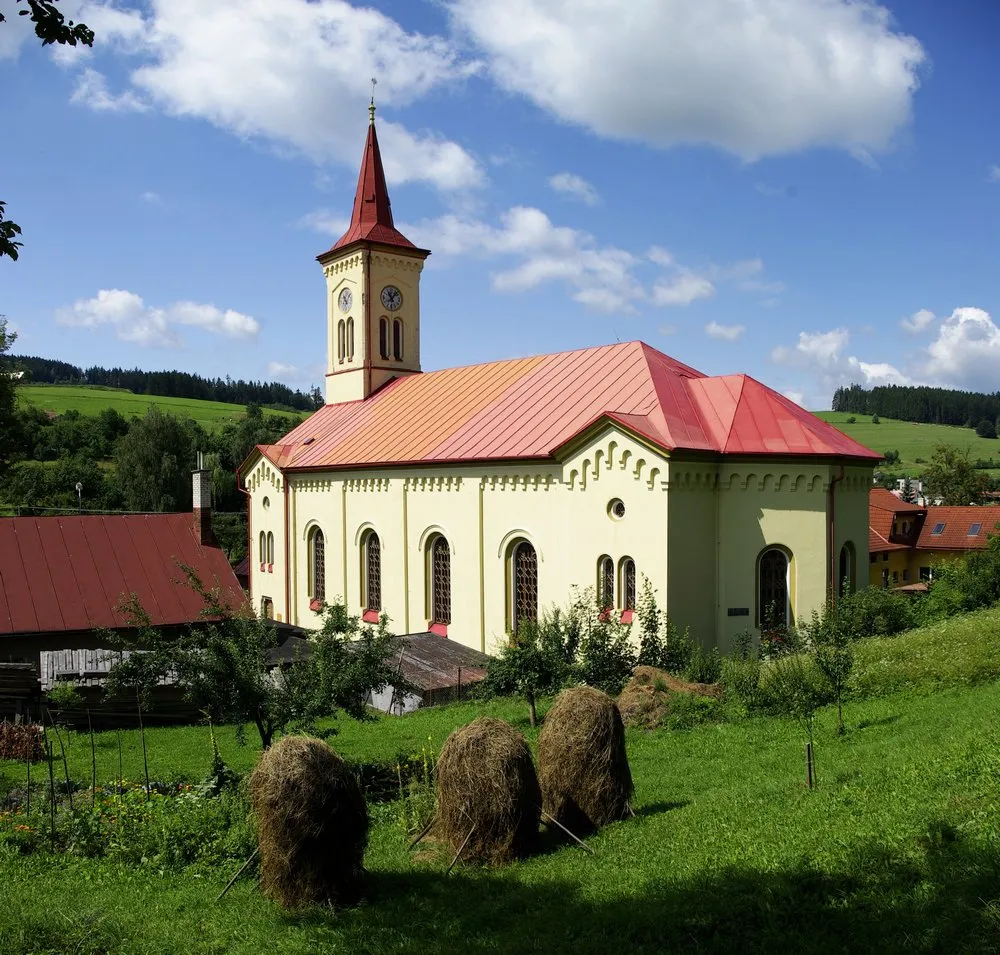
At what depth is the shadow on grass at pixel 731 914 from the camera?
22.8ft

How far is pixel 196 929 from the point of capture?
873 centimetres

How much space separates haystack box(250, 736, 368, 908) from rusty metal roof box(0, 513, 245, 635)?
16772mm

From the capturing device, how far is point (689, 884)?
8.45m

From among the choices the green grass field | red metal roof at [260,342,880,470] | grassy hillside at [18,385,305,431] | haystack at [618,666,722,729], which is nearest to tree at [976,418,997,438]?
grassy hillside at [18,385,305,431]

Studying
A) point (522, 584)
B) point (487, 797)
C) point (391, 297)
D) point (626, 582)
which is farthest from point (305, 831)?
point (391, 297)

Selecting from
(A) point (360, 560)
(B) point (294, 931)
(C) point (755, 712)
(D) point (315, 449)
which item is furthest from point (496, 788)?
(D) point (315, 449)

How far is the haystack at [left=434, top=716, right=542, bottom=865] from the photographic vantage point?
1032 centimetres

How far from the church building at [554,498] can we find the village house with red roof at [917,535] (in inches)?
1237

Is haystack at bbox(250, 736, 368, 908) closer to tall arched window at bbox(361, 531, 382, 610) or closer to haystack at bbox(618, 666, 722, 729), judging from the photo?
haystack at bbox(618, 666, 722, 729)

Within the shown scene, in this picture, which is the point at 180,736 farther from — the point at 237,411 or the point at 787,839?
the point at 237,411

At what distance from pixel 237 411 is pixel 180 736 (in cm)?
10266

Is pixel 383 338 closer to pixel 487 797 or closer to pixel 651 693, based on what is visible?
pixel 651 693

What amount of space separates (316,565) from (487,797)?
25746 millimetres

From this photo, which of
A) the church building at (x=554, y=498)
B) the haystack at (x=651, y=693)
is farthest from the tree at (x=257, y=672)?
the church building at (x=554, y=498)
